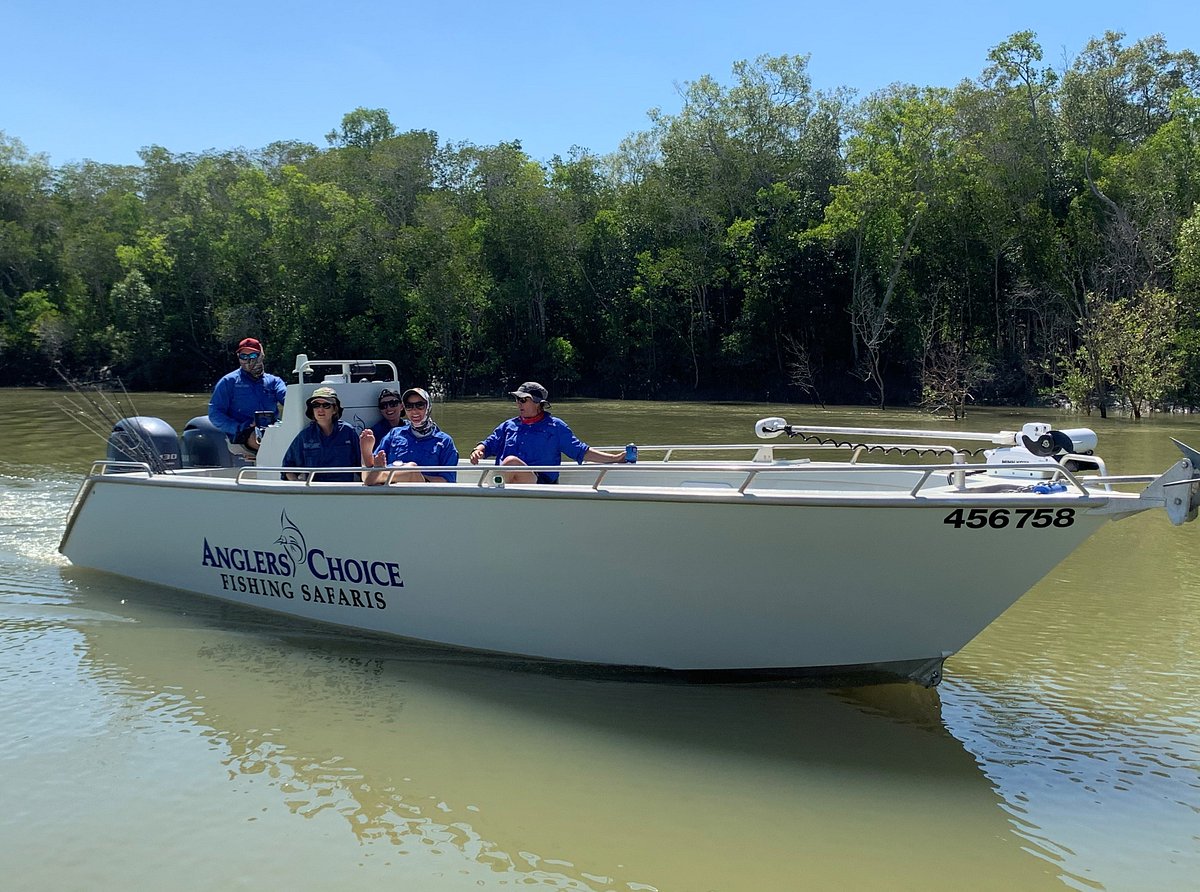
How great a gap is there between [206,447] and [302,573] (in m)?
2.92

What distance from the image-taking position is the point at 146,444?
9680 mm

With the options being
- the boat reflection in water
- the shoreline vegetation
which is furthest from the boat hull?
the shoreline vegetation

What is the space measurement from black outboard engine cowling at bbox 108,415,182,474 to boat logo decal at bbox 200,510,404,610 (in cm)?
140

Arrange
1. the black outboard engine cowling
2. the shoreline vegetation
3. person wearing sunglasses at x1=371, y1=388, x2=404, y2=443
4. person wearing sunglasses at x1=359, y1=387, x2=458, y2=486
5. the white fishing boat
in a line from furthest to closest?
1. the shoreline vegetation
2. the black outboard engine cowling
3. person wearing sunglasses at x1=371, y1=388, x2=404, y2=443
4. person wearing sunglasses at x1=359, y1=387, x2=458, y2=486
5. the white fishing boat

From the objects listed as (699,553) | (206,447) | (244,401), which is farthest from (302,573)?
(699,553)

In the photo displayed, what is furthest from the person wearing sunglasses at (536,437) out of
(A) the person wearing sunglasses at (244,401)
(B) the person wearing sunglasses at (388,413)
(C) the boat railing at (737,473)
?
(A) the person wearing sunglasses at (244,401)

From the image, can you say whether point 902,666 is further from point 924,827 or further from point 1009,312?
point 1009,312

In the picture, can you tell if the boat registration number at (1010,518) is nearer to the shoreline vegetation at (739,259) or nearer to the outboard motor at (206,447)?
the outboard motor at (206,447)

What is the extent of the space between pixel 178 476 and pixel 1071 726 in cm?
733

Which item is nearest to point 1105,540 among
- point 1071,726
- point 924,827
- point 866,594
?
point 1071,726

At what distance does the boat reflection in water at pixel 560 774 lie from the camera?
4.87 meters

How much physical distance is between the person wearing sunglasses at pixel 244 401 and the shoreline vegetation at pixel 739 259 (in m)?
26.8

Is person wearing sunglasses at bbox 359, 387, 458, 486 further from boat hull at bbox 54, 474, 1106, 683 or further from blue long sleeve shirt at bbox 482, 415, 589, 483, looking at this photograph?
boat hull at bbox 54, 474, 1106, 683

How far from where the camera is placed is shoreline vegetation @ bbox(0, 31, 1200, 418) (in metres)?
38.9
